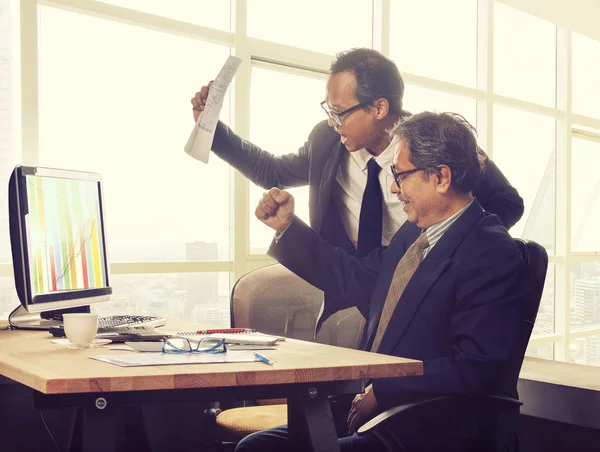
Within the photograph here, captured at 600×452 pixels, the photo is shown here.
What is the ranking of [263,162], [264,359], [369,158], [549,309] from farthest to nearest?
1. [549,309]
2. [263,162]
3. [369,158]
4. [264,359]

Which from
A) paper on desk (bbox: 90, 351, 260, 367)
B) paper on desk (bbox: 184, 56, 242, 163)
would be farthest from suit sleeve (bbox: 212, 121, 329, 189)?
paper on desk (bbox: 90, 351, 260, 367)

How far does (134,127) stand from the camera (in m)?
3.76

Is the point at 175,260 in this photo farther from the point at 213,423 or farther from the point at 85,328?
the point at 85,328

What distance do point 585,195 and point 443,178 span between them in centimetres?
603

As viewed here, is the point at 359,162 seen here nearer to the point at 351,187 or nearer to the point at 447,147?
the point at 351,187

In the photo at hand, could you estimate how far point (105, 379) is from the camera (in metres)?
1.27

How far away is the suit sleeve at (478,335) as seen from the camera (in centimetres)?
166

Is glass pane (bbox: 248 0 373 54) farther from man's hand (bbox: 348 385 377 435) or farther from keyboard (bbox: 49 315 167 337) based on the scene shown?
man's hand (bbox: 348 385 377 435)

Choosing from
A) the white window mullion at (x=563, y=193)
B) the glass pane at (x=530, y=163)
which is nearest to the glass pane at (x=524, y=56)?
the white window mullion at (x=563, y=193)

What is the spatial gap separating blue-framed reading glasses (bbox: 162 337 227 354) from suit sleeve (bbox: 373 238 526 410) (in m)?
0.39

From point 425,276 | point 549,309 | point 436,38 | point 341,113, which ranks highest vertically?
point 436,38

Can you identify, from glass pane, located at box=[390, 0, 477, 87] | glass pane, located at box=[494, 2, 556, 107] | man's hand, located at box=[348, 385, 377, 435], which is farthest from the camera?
glass pane, located at box=[494, 2, 556, 107]

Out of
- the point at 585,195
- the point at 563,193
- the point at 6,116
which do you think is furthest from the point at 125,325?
the point at 585,195

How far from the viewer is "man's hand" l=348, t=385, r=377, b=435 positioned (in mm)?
1778
